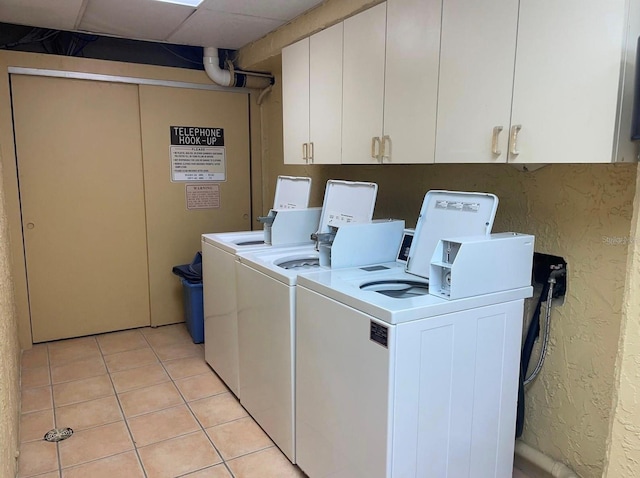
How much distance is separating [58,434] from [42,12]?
2.47 metres

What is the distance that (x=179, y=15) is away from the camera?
9.64ft

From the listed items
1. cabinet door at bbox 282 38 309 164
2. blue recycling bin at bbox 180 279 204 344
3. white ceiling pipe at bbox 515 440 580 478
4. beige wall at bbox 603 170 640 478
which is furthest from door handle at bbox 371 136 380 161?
blue recycling bin at bbox 180 279 204 344

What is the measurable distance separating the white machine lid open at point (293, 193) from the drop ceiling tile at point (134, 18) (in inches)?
48.4

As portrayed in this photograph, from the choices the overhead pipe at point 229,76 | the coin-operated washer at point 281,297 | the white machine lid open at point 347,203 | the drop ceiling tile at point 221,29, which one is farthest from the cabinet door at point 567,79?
the overhead pipe at point 229,76

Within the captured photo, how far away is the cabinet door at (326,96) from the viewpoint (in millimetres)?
2506

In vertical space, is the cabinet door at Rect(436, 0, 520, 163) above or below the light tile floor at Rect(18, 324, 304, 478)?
above

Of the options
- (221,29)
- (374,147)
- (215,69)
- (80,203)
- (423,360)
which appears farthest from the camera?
(215,69)

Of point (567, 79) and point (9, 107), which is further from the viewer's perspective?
point (9, 107)

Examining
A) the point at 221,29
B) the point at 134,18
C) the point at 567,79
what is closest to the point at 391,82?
the point at 567,79

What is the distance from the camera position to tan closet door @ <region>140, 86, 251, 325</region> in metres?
3.73

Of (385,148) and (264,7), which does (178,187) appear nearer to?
(264,7)

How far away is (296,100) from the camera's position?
293cm

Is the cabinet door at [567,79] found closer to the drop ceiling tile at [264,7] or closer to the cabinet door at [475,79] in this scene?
the cabinet door at [475,79]

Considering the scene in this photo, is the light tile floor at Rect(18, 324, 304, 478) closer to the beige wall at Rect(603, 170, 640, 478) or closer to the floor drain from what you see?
the floor drain
